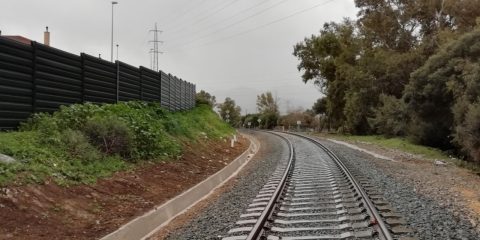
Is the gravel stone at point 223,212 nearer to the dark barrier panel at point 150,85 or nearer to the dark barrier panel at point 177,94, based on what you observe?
the dark barrier panel at point 150,85

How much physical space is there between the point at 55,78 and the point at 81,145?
2.64 meters

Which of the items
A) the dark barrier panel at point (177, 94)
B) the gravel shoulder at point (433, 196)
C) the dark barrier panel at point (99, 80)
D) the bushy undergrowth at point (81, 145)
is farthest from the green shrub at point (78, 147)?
the dark barrier panel at point (177, 94)

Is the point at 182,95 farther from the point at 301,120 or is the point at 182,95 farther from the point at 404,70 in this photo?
the point at 301,120

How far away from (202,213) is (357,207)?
10.6 ft

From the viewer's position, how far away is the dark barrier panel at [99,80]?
16000mm

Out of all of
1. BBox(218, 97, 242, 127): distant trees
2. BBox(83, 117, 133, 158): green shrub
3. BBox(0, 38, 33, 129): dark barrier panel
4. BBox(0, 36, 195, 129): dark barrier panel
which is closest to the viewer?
BBox(0, 38, 33, 129): dark barrier panel

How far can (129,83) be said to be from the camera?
68.1ft

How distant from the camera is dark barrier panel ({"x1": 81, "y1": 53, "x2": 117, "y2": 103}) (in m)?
16.0

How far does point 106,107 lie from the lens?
1644 centimetres

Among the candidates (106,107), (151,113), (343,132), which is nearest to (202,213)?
(106,107)

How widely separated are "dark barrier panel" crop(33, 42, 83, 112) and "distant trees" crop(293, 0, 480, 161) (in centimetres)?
1619

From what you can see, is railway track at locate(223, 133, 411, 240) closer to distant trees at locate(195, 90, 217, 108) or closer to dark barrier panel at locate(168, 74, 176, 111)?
dark barrier panel at locate(168, 74, 176, 111)

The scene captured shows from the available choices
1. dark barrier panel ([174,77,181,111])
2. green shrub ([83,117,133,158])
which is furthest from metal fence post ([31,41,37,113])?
dark barrier panel ([174,77,181,111])

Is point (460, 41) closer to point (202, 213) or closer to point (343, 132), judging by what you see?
point (202, 213)
